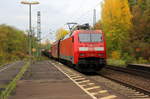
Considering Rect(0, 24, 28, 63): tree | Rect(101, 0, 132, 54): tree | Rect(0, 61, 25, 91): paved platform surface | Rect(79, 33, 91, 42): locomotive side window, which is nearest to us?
Rect(0, 61, 25, 91): paved platform surface

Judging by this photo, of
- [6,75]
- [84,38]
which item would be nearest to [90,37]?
[84,38]

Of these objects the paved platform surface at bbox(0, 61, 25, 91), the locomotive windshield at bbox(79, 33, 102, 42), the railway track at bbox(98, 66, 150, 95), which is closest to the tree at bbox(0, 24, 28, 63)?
the paved platform surface at bbox(0, 61, 25, 91)

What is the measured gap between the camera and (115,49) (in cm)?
4812

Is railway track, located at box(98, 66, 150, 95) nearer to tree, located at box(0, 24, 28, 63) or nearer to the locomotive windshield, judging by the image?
the locomotive windshield

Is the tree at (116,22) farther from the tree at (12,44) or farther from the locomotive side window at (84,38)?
the tree at (12,44)

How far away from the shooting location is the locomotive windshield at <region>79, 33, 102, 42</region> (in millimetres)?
21422

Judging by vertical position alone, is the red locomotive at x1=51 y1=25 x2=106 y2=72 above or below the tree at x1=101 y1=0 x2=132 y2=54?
below

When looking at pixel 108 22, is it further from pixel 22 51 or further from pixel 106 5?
pixel 22 51

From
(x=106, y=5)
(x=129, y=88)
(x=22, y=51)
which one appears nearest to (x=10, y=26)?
(x=22, y=51)

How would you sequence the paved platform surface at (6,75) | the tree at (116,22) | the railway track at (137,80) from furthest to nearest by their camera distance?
1. the tree at (116,22)
2. the paved platform surface at (6,75)
3. the railway track at (137,80)

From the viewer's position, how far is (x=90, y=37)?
2158 centimetres

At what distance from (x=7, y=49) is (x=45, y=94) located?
62087 mm

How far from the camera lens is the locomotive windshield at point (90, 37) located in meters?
21.4

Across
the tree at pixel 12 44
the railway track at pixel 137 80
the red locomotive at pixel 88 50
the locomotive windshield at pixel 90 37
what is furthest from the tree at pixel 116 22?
the tree at pixel 12 44
